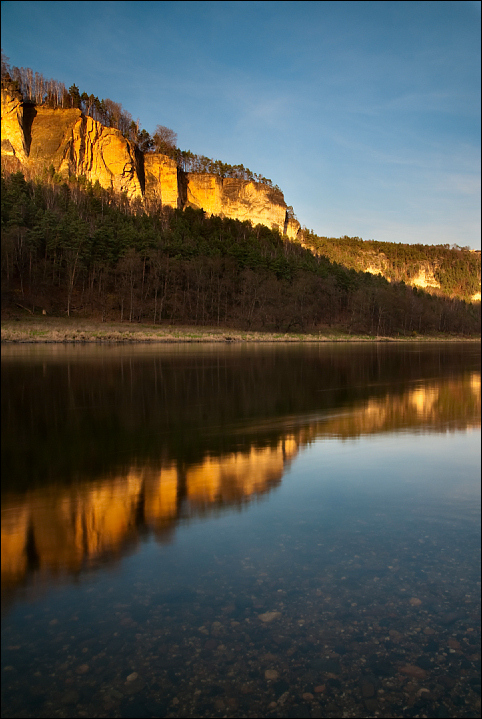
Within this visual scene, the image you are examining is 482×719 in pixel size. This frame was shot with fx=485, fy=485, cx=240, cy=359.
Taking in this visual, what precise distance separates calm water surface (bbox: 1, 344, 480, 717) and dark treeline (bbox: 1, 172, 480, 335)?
187 ft

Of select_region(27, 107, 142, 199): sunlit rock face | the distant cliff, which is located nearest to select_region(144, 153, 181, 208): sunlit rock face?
the distant cliff

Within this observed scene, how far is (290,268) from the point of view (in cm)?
9812

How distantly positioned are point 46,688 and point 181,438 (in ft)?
18.4

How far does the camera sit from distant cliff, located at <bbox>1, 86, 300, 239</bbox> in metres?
105

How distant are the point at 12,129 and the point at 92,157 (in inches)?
664

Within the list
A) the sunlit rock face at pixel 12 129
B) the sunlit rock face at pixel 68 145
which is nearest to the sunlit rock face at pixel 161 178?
the sunlit rock face at pixel 68 145

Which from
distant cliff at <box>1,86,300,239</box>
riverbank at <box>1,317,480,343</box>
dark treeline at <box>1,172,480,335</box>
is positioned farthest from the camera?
distant cliff at <box>1,86,300,239</box>

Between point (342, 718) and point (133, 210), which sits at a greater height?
point (133, 210)

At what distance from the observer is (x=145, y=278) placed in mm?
78750

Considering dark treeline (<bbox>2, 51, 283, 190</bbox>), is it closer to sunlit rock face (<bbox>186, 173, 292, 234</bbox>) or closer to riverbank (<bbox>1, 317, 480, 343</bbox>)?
sunlit rock face (<bbox>186, 173, 292, 234</bbox>)

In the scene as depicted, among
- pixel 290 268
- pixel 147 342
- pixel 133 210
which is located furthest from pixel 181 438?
pixel 133 210

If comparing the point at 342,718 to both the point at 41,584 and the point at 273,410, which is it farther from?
the point at 273,410

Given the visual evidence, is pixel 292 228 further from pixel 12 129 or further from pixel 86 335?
pixel 86 335

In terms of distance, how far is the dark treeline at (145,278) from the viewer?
69.3 m
